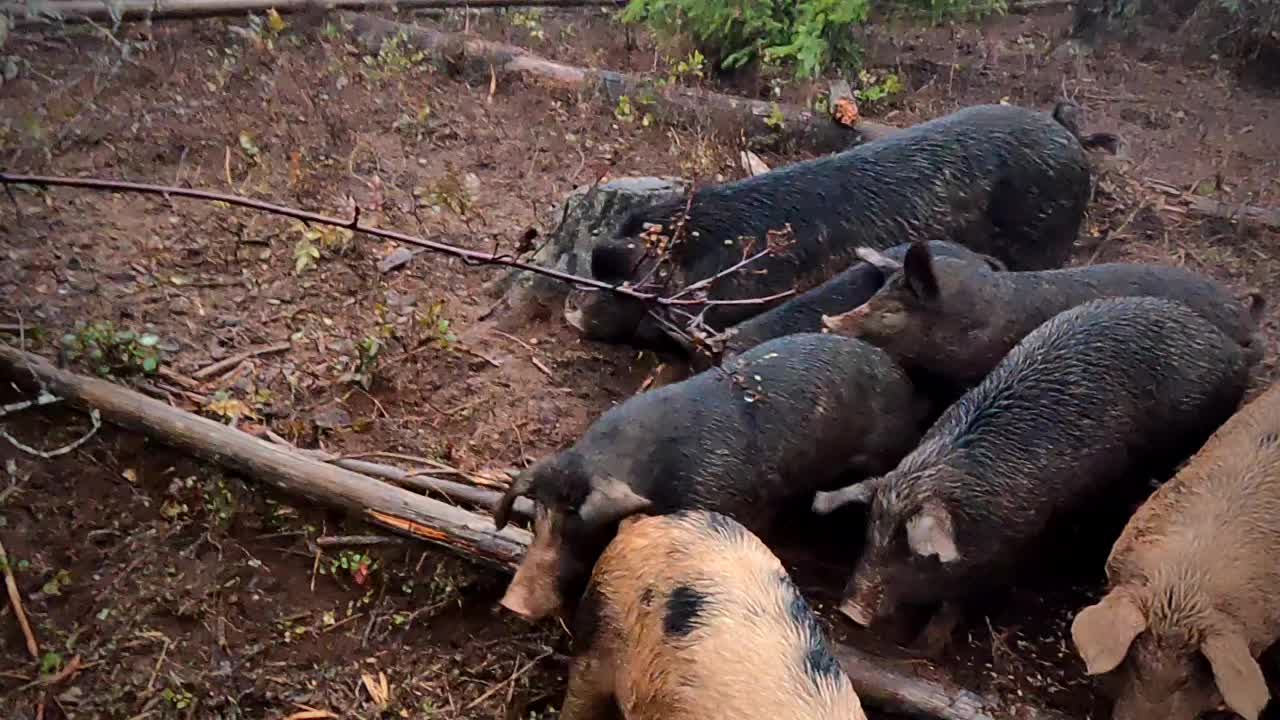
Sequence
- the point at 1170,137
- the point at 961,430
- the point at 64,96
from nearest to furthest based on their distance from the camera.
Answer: the point at 961,430, the point at 64,96, the point at 1170,137

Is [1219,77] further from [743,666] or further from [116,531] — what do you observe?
[116,531]

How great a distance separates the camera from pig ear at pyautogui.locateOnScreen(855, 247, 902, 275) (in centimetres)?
493

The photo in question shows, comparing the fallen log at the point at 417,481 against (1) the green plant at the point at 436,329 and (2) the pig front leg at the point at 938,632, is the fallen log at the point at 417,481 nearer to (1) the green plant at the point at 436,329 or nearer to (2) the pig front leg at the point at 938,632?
(1) the green plant at the point at 436,329

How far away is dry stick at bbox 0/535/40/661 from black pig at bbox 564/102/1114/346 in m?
2.69

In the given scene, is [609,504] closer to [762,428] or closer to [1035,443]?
[762,428]

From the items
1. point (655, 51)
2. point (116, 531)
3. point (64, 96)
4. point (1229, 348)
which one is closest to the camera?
point (116, 531)

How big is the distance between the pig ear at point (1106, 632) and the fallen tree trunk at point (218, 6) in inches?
251

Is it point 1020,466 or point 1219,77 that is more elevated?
point 1219,77

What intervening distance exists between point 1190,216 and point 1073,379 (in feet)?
9.83

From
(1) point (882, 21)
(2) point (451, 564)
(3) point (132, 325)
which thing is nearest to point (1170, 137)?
(1) point (882, 21)

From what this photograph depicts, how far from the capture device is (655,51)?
28.2ft

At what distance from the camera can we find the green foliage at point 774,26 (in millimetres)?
7359

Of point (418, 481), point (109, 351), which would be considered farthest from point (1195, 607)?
point (109, 351)

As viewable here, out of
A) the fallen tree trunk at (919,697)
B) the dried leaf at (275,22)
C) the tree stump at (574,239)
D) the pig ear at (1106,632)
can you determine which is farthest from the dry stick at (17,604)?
the dried leaf at (275,22)
